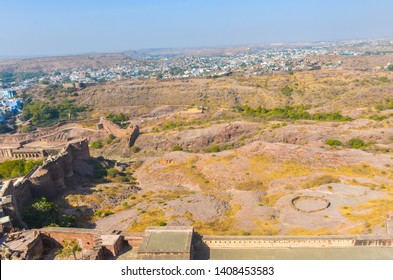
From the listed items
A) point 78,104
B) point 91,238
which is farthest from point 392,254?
point 78,104

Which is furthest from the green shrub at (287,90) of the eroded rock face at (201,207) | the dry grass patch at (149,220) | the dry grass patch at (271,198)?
the dry grass patch at (149,220)

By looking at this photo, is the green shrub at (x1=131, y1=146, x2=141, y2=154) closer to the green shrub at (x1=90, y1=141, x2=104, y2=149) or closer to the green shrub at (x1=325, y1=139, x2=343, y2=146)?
the green shrub at (x1=90, y1=141, x2=104, y2=149)

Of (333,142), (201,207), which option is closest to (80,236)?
(201,207)

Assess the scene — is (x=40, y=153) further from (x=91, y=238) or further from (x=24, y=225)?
(x=91, y=238)

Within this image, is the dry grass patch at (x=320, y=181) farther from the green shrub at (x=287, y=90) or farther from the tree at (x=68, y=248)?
the green shrub at (x=287, y=90)

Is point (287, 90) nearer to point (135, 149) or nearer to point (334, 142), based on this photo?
point (334, 142)
